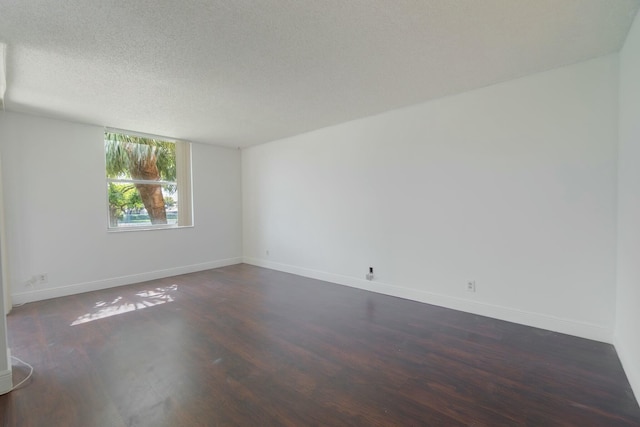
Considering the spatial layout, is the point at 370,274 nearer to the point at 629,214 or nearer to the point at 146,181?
the point at 629,214

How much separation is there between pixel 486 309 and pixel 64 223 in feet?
18.3

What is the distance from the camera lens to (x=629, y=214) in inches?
81.1

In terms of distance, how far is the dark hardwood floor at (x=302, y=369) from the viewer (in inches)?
66.4

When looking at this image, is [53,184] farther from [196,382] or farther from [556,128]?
[556,128]

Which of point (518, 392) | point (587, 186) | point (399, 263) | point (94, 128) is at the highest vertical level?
point (94, 128)

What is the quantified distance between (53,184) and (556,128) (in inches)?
238

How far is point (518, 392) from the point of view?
6.13 feet

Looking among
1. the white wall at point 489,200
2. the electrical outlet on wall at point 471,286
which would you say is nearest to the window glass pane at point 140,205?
the white wall at point 489,200

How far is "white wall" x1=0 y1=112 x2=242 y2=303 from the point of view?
11.9 ft

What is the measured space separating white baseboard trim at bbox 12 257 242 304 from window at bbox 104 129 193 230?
804 mm

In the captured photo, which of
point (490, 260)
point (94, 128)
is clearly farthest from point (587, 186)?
point (94, 128)

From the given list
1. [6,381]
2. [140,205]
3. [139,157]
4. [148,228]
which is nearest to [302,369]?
[6,381]

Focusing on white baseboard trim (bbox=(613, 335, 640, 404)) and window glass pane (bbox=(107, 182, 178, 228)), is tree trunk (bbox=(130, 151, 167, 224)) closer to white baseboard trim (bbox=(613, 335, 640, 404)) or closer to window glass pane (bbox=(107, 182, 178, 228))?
window glass pane (bbox=(107, 182, 178, 228))

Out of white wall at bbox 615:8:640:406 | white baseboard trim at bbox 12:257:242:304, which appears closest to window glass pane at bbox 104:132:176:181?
white baseboard trim at bbox 12:257:242:304
